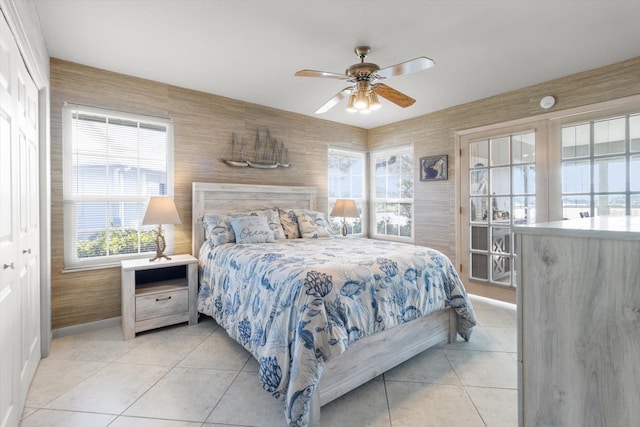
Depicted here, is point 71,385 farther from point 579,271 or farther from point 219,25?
point 579,271

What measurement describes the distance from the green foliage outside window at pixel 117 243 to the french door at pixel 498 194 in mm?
3822

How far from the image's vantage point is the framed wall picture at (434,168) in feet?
13.6

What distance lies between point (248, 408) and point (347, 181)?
3.80m

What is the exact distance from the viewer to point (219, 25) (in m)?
2.23

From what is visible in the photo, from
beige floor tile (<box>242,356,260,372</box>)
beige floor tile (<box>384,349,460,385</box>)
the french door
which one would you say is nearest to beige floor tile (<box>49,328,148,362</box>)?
beige floor tile (<box>242,356,260,372</box>)

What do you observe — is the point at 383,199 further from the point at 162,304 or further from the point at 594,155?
the point at 162,304

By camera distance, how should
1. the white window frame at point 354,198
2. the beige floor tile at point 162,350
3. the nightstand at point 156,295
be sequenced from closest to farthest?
the beige floor tile at point 162,350, the nightstand at point 156,295, the white window frame at point 354,198

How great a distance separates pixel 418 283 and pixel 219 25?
7.90ft

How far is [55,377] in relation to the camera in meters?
2.11

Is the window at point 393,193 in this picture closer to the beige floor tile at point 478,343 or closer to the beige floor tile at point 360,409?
the beige floor tile at point 478,343

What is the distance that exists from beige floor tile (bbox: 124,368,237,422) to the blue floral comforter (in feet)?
1.00

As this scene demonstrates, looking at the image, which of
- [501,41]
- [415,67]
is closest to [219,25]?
[415,67]

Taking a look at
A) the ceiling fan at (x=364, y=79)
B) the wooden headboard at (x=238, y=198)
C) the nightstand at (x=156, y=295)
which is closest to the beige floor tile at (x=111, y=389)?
the nightstand at (x=156, y=295)

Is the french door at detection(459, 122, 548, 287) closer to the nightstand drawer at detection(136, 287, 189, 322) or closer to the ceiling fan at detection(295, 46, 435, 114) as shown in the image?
the ceiling fan at detection(295, 46, 435, 114)
